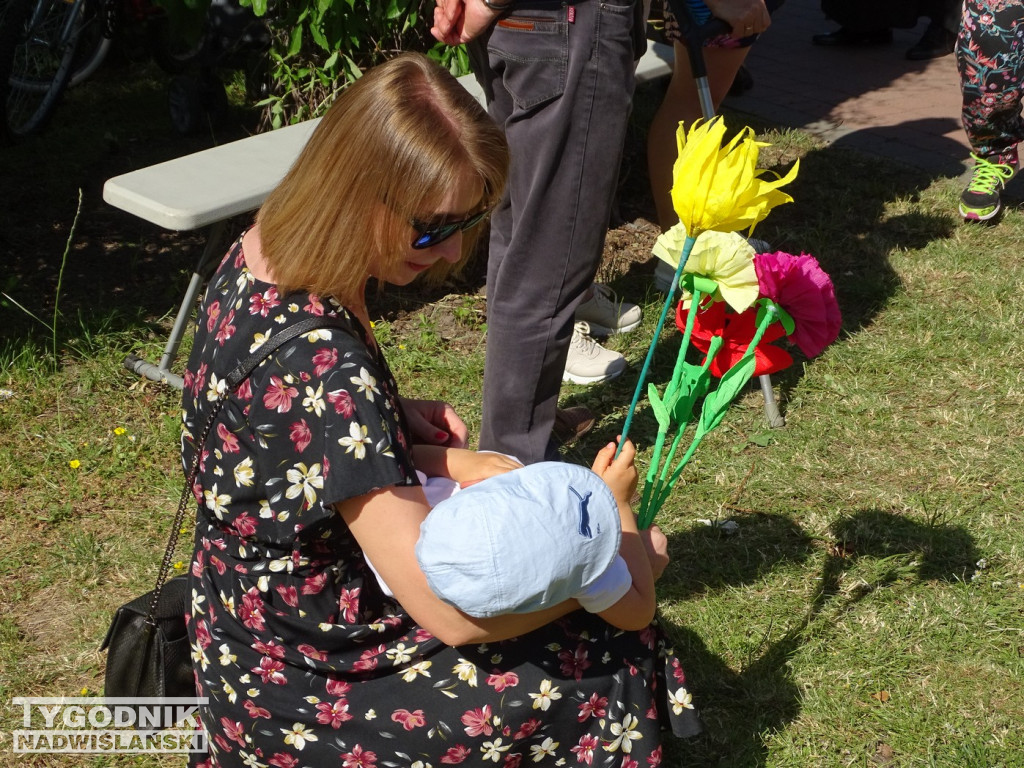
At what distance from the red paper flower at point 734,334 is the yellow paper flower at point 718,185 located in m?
0.94

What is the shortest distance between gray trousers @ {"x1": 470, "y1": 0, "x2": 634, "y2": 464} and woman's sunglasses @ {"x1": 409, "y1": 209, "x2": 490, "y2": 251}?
3.44 ft

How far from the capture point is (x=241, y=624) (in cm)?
168

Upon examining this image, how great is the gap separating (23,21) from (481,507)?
4.56m

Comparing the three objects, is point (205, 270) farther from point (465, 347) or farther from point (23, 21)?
point (23, 21)

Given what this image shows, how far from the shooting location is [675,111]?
385 centimetres

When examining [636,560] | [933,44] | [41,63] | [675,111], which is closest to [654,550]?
[636,560]

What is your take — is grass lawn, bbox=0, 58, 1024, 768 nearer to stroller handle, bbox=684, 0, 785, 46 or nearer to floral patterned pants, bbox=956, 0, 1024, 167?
floral patterned pants, bbox=956, 0, 1024, 167

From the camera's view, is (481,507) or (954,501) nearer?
(481,507)

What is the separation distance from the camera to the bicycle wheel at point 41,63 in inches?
208

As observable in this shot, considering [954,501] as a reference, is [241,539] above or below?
above

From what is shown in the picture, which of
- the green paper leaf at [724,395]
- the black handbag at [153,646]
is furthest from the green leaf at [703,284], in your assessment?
the black handbag at [153,646]

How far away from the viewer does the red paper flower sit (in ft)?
9.15

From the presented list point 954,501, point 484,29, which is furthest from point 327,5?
point 954,501

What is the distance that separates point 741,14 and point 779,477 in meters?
1.33
